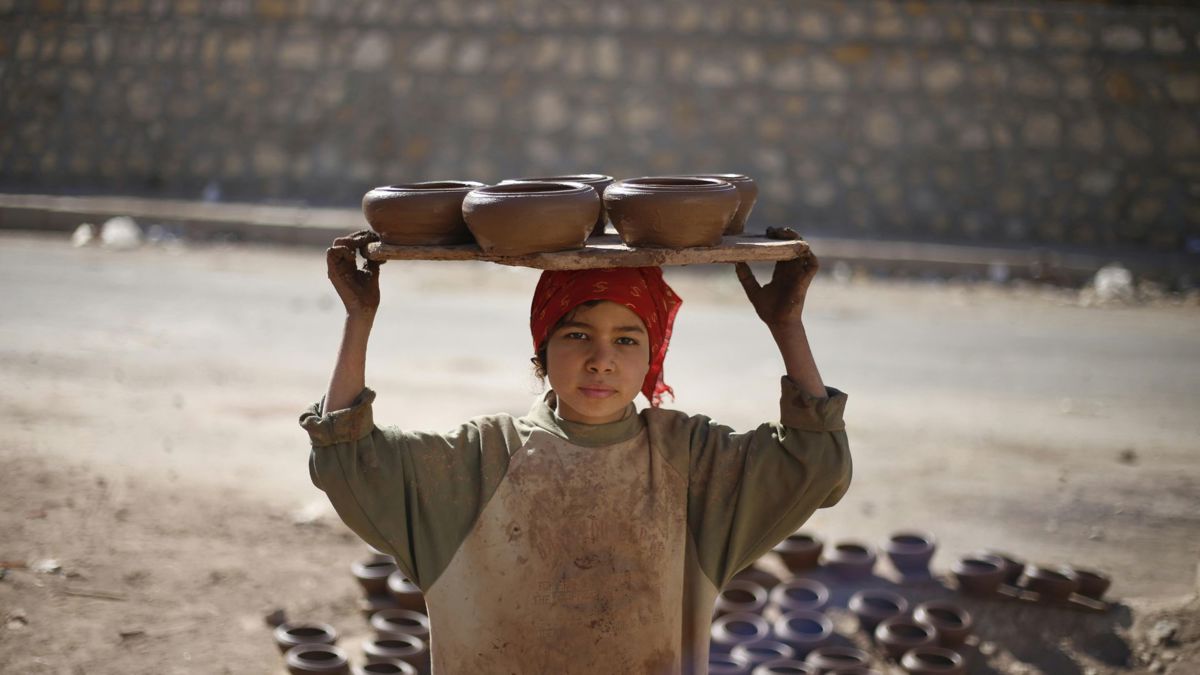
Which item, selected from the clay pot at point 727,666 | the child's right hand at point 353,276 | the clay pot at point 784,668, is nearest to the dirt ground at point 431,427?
the clay pot at point 784,668

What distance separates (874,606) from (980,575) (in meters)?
0.40

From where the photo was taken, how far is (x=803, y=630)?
4336 millimetres

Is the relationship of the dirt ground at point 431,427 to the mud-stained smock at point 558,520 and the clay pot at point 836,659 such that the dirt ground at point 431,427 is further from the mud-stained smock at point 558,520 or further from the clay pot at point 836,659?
the mud-stained smock at point 558,520

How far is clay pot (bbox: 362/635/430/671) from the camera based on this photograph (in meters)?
3.92

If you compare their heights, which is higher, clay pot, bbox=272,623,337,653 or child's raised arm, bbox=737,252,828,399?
child's raised arm, bbox=737,252,828,399

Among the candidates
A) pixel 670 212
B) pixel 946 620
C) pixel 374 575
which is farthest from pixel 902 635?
pixel 670 212

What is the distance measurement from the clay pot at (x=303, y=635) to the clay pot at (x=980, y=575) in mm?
2221

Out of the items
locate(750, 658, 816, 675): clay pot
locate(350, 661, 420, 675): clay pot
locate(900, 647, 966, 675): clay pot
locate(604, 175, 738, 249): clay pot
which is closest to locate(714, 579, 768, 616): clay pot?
locate(750, 658, 816, 675): clay pot

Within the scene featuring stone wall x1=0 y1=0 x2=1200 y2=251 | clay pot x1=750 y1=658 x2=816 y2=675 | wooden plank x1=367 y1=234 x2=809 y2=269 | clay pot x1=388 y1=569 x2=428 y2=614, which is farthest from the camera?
stone wall x1=0 y1=0 x2=1200 y2=251

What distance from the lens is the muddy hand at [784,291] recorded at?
257 cm

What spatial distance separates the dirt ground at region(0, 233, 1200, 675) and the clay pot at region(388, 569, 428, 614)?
0.21m

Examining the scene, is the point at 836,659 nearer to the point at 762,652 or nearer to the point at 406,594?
the point at 762,652

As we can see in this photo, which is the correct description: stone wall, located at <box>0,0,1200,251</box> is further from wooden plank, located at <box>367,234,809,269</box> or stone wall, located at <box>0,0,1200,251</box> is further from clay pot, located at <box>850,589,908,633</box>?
wooden plank, located at <box>367,234,809,269</box>

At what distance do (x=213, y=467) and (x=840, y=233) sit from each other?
789cm
